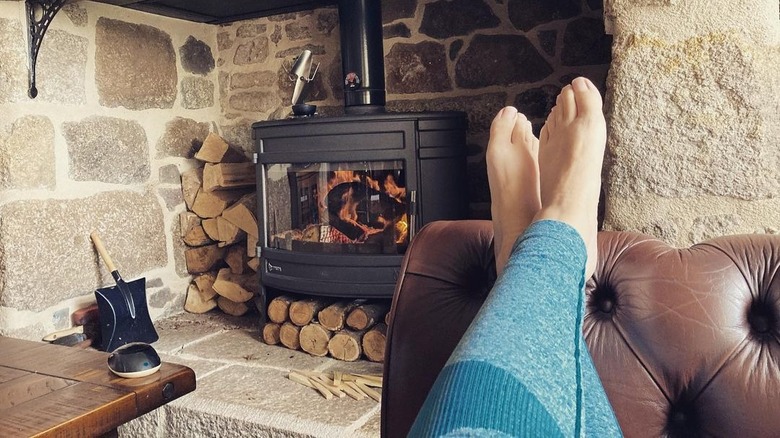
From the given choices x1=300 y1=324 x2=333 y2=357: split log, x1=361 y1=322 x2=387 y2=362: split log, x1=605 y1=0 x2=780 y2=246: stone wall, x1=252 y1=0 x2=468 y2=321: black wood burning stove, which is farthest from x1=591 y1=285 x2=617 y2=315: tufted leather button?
x1=300 y1=324 x2=333 y2=357: split log

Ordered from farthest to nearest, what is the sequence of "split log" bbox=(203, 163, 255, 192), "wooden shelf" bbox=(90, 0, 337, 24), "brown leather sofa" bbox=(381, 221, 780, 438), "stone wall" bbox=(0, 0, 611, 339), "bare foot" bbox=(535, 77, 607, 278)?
"split log" bbox=(203, 163, 255, 192) → "wooden shelf" bbox=(90, 0, 337, 24) → "stone wall" bbox=(0, 0, 611, 339) → "bare foot" bbox=(535, 77, 607, 278) → "brown leather sofa" bbox=(381, 221, 780, 438)

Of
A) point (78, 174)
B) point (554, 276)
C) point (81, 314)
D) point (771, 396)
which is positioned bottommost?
point (81, 314)

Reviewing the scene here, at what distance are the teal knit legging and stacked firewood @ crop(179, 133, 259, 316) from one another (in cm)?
191

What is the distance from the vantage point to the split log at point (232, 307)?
2.50 metres

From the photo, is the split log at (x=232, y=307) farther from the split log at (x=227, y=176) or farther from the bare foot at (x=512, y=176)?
the bare foot at (x=512, y=176)

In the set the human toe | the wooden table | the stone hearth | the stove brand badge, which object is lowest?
the stone hearth

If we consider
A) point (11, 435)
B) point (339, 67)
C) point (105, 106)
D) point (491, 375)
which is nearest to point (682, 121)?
point (491, 375)

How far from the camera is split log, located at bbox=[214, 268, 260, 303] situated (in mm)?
2445

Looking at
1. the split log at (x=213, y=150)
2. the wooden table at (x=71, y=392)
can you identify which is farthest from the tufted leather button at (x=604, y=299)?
the split log at (x=213, y=150)

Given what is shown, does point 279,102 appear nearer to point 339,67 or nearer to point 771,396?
point 339,67

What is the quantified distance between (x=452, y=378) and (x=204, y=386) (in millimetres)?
1378

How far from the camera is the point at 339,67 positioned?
2396 mm

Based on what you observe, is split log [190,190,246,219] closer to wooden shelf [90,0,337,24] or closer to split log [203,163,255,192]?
split log [203,163,255,192]

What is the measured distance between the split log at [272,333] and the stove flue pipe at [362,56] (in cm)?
72
